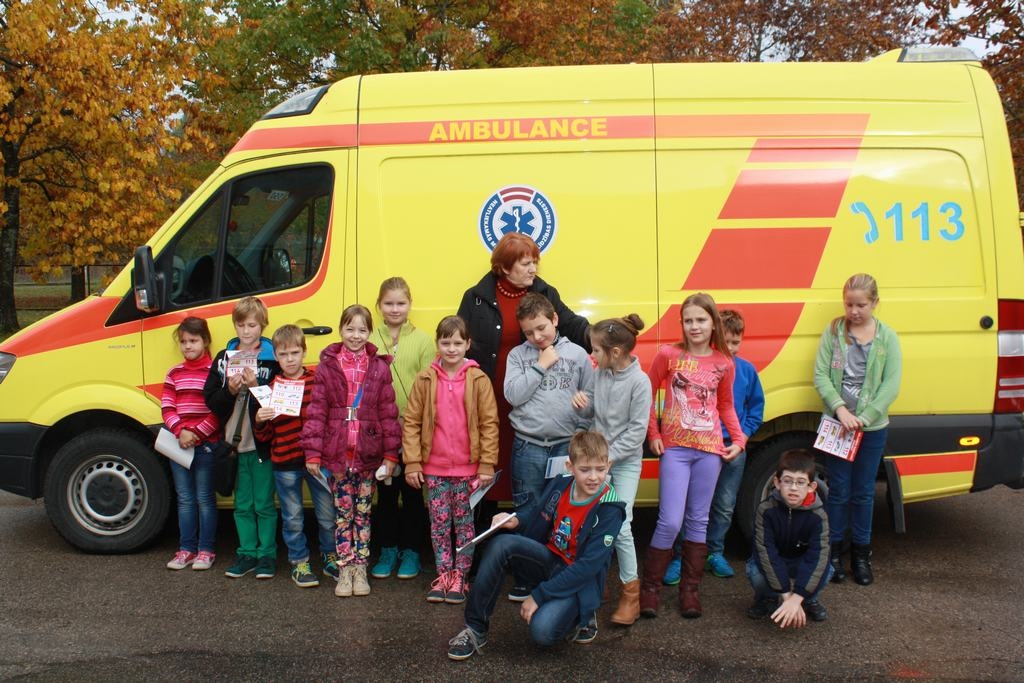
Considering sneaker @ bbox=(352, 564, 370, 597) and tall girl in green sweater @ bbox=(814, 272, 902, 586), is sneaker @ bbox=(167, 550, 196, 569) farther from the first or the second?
tall girl in green sweater @ bbox=(814, 272, 902, 586)

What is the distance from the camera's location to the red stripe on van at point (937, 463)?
4852mm

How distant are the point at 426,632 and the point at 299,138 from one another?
9.05 ft

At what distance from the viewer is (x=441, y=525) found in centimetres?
461

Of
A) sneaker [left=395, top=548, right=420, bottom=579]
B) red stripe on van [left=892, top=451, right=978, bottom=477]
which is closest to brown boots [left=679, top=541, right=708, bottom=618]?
red stripe on van [left=892, top=451, right=978, bottom=477]

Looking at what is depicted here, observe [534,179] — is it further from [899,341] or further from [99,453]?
[99,453]

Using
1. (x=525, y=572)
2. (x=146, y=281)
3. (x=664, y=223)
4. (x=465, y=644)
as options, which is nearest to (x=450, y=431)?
(x=525, y=572)

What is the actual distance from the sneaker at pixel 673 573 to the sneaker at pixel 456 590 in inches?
41.4

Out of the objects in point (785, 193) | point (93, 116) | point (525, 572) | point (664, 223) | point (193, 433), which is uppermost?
point (93, 116)

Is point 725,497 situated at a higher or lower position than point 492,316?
lower

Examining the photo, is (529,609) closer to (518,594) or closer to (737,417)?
(518,594)

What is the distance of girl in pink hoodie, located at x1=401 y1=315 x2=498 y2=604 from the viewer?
177 inches

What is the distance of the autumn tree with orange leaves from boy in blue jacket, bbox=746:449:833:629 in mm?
13066

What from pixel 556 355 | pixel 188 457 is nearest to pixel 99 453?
pixel 188 457

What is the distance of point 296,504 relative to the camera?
4793 mm
